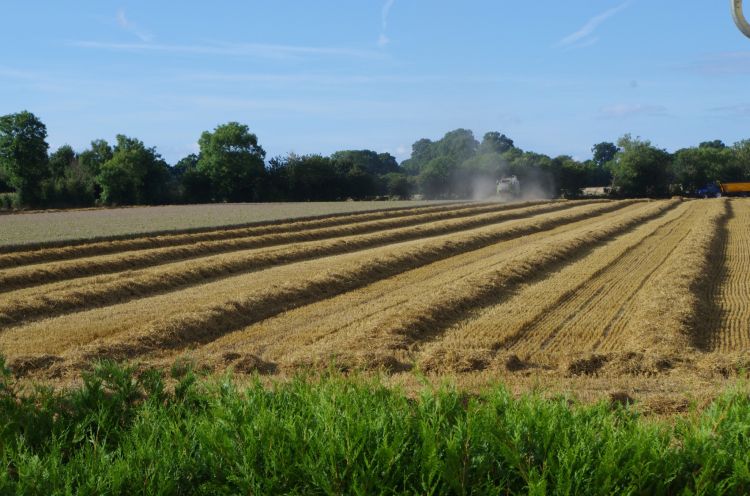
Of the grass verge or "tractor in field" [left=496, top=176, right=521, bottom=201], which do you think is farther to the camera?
"tractor in field" [left=496, top=176, right=521, bottom=201]

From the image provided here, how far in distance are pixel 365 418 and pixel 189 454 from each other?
4.26ft

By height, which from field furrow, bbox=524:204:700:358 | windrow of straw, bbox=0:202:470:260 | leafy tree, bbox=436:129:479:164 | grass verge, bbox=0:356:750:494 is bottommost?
field furrow, bbox=524:204:700:358

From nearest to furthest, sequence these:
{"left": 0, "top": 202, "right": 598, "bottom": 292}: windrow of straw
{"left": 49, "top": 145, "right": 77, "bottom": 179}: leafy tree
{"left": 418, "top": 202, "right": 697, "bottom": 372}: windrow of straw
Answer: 1. {"left": 418, "top": 202, "right": 697, "bottom": 372}: windrow of straw
2. {"left": 0, "top": 202, "right": 598, "bottom": 292}: windrow of straw
3. {"left": 49, "top": 145, "right": 77, "bottom": 179}: leafy tree

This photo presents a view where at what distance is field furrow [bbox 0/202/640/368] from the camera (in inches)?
477

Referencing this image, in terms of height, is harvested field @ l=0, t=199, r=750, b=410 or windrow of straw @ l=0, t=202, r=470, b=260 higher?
windrow of straw @ l=0, t=202, r=470, b=260

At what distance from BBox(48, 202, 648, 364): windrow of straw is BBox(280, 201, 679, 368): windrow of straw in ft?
8.52

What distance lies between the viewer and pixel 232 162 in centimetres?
8381

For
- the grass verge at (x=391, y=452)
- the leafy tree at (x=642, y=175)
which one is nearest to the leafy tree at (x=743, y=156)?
the leafy tree at (x=642, y=175)

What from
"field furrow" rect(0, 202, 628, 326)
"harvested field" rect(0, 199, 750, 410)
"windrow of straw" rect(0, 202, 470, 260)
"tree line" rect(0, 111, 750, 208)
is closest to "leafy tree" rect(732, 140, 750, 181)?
"tree line" rect(0, 111, 750, 208)

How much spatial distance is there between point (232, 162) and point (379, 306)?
71423 millimetres

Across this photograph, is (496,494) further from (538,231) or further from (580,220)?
(580,220)

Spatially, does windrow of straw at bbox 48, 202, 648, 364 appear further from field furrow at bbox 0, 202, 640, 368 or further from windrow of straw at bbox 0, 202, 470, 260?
windrow of straw at bbox 0, 202, 470, 260

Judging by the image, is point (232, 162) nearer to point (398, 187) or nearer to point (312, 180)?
point (312, 180)

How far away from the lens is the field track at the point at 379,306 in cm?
1102
